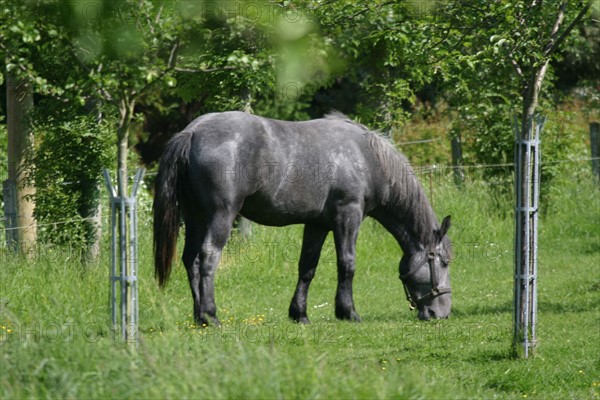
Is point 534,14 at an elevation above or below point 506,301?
above

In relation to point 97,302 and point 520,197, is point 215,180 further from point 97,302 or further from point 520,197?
point 520,197

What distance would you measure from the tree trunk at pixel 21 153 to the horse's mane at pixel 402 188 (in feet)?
11.2

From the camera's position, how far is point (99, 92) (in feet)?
20.9

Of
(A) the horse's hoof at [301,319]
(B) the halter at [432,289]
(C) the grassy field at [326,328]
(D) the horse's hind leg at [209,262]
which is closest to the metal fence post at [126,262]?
(C) the grassy field at [326,328]

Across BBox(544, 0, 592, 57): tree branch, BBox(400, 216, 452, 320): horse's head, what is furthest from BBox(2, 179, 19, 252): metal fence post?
BBox(544, 0, 592, 57): tree branch

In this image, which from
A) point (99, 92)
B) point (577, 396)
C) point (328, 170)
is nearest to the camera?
point (99, 92)

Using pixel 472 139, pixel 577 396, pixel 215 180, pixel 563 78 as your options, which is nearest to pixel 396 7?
pixel 215 180

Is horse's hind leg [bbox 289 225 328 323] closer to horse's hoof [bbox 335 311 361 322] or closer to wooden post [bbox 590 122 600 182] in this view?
horse's hoof [bbox 335 311 361 322]

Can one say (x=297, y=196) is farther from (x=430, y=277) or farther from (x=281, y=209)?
(x=430, y=277)

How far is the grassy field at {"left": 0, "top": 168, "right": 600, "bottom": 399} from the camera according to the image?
5.55 m

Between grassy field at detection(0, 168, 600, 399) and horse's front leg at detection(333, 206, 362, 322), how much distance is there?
261 millimetres

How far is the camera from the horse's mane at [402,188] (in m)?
10.4

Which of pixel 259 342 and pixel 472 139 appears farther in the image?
pixel 472 139

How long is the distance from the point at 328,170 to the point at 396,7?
5.81ft
